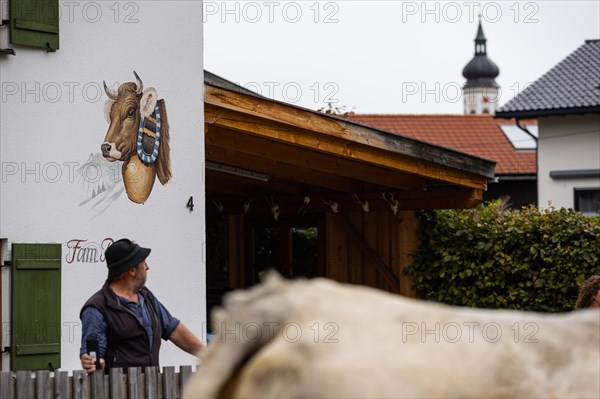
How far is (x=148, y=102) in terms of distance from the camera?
10047 millimetres

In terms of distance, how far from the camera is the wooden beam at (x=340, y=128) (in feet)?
34.4

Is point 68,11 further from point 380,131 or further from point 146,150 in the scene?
point 380,131

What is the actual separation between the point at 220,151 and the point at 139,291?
605 cm

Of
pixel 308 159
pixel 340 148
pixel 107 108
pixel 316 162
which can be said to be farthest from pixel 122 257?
pixel 316 162

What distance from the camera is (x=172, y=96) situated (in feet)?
33.6

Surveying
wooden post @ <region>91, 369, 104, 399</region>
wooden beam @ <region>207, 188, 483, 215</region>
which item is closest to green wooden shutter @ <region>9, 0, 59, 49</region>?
wooden post @ <region>91, 369, 104, 399</region>

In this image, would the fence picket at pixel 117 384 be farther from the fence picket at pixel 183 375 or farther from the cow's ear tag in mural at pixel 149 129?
the cow's ear tag in mural at pixel 149 129

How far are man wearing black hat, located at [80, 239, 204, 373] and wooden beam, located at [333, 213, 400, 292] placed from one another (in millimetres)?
7702

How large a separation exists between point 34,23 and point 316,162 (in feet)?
13.7

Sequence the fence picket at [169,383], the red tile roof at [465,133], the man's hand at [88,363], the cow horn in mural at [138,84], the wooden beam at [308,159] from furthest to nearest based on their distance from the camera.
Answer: the red tile roof at [465,133] → the wooden beam at [308,159] → the cow horn in mural at [138,84] → the fence picket at [169,383] → the man's hand at [88,363]

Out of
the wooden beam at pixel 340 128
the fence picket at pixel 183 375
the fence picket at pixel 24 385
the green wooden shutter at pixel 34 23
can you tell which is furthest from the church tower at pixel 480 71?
the fence picket at pixel 24 385

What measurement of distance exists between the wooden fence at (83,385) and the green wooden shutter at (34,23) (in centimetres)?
359

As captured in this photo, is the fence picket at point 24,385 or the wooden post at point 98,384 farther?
the fence picket at point 24,385

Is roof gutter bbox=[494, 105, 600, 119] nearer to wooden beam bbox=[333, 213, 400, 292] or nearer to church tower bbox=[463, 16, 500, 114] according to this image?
wooden beam bbox=[333, 213, 400, 292]
